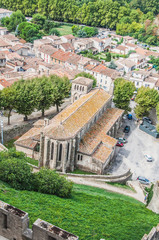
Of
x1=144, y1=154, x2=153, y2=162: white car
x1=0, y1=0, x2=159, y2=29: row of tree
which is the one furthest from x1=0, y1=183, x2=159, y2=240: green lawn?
x1=0, y1=0, x2=159, y2=29: row of tree

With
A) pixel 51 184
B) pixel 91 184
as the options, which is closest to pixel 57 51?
pixel 91 184

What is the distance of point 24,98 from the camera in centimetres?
5775

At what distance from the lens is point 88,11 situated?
180 m

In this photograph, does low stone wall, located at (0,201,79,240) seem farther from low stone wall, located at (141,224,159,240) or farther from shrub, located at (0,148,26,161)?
shrub, located at (0,148,26,161)

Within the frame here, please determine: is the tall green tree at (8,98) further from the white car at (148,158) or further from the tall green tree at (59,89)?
the white car at (148,158)

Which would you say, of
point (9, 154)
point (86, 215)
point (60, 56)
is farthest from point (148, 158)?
point (60, 56)

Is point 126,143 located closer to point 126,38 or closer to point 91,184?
point 91,184

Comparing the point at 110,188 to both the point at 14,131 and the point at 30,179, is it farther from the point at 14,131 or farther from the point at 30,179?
the point at 14,131

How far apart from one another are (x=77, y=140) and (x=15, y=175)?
18.8 m

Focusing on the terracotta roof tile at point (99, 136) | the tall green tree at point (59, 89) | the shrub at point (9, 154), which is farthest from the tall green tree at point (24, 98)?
the shrub at point (9, 154)

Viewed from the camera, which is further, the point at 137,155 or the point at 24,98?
the point at 137,155

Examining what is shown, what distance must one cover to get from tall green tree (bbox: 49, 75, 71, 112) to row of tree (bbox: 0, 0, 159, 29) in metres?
118

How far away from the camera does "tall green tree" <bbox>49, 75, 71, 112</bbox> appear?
65194 millimetres

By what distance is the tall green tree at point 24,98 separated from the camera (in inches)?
2274
